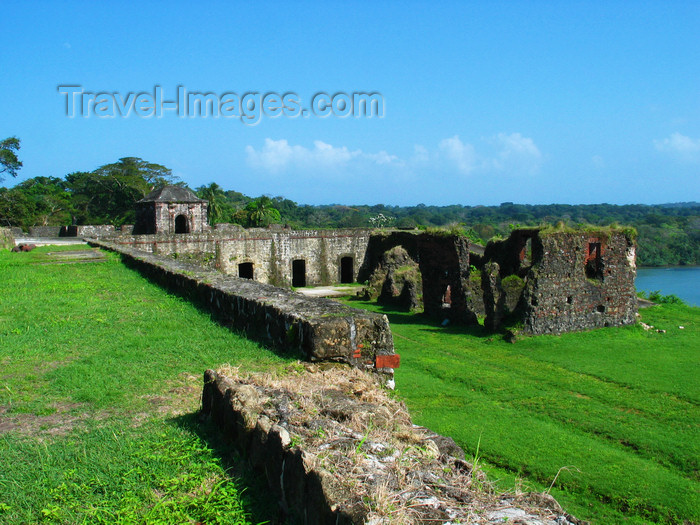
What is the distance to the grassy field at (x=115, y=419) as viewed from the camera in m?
2.68

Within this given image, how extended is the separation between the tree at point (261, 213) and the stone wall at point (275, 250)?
20.9m

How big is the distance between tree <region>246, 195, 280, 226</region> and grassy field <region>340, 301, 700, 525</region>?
115ft

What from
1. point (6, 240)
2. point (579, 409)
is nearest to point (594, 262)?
point (579, 409)

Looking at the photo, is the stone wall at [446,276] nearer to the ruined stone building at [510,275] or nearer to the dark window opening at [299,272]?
the ruined stone building at [510,275]

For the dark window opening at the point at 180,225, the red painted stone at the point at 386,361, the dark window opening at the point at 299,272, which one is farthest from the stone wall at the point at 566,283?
the dark window opening at the point at 180,225

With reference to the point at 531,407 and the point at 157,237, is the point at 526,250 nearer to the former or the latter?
the point at 531,407

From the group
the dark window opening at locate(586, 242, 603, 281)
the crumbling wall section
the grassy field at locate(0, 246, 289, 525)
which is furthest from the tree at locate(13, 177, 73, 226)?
the grassy field at locate(0, 246, 289, 525)

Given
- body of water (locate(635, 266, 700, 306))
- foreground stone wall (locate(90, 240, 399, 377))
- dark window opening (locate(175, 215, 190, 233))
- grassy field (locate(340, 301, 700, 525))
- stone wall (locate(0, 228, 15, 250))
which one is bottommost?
body of water (locate(635, 266, 700, 306))

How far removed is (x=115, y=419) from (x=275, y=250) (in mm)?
24936

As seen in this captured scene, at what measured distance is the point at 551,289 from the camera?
16031 millimetres

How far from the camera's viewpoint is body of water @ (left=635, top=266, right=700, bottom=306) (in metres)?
40.9

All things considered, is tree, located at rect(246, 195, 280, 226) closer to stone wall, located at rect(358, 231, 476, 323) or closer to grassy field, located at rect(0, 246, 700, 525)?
stone wall, located at rect(358, 231, 476, 323)

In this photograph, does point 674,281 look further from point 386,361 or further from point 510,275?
point 386,361

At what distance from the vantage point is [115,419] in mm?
3578
